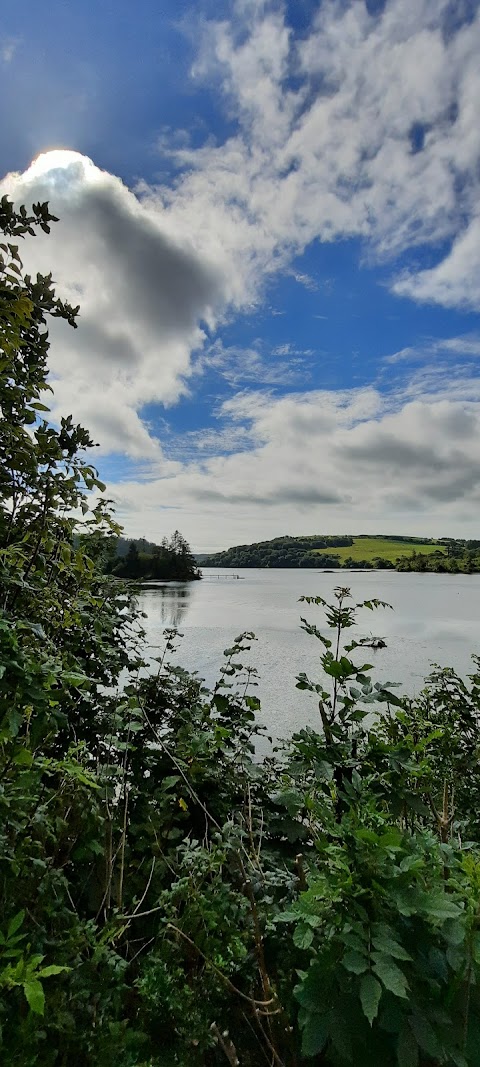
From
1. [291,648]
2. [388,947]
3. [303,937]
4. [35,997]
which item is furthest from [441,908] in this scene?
[291,648]

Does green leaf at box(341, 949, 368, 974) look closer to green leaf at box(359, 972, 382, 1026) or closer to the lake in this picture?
green leaf at box(359, 972, 382, 1026)

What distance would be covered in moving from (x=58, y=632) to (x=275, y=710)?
6.29 meters

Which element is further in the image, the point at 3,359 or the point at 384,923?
the point at 3,359

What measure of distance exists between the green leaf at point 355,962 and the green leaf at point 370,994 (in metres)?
0.02

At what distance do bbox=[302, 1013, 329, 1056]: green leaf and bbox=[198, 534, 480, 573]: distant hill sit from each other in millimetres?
86533

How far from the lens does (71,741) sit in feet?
9.94

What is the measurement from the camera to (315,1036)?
1.15 m

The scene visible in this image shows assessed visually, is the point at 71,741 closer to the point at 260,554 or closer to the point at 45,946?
the point at 45,946

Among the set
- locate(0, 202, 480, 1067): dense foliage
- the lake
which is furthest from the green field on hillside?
locate(0, 202, 480, 1067): dense foliage

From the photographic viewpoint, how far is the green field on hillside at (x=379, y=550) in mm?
105688

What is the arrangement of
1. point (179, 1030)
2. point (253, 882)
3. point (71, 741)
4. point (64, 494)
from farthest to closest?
point (71, 741)
point (64, 494)
point (253, 882)
point (179, 1030)

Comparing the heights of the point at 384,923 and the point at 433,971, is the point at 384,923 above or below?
above

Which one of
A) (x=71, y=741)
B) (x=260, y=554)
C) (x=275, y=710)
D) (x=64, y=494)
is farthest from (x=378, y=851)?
(x=260, y=554)

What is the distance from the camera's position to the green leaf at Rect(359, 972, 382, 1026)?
1.04 meters
